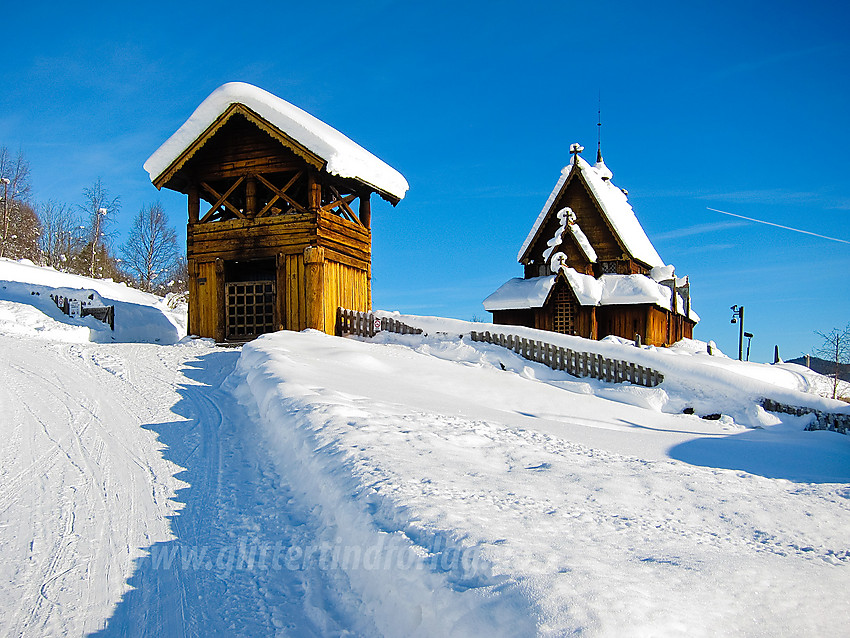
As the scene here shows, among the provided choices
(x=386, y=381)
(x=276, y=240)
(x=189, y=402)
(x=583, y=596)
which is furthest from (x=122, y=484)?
(x=276, y=240)

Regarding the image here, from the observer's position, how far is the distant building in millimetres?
24328

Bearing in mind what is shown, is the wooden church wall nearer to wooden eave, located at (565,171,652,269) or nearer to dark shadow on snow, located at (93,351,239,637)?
wooden eave, located at (565,171,652,269)

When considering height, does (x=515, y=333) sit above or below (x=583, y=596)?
above

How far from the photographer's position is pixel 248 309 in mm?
17062

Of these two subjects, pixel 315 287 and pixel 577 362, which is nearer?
pixel 577 362

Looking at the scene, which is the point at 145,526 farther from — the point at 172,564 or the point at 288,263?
the point at 288,263

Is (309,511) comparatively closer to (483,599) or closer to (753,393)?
(483,599)

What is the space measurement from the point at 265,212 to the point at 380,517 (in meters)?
13.8

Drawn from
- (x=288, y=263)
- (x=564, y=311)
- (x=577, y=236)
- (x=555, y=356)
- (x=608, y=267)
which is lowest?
(x=555, y=356)

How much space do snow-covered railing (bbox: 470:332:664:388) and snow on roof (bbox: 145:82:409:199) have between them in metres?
5.36

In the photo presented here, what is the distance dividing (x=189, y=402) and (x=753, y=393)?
11.2 meters

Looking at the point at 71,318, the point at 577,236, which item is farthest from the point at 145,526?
the point at 577,236

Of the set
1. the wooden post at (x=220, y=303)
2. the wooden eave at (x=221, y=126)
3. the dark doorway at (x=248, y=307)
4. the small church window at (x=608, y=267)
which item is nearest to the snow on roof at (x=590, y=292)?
the small church window at (x=608, y=267)

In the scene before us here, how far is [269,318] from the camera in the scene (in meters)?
17.1
